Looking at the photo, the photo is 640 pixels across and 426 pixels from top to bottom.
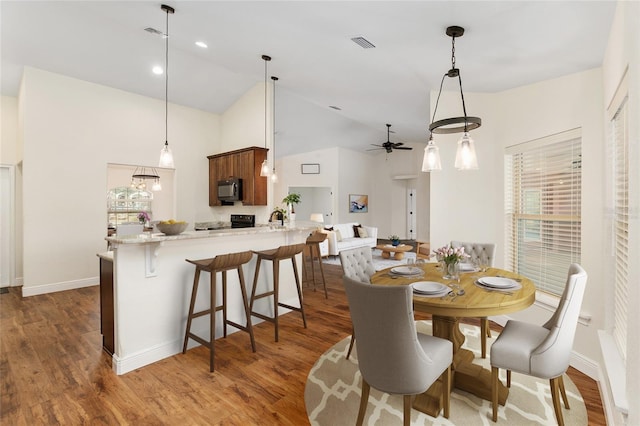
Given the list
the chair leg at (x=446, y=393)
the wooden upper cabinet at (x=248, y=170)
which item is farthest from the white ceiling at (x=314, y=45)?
the chair leg at (x=446, y=393)

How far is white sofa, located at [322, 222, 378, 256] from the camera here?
7.45 metres

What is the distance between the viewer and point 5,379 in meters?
2.45

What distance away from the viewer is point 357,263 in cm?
305

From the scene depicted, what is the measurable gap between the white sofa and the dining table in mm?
4702

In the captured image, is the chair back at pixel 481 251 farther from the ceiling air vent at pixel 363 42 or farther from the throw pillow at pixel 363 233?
the throw pillow at pixel 363 233

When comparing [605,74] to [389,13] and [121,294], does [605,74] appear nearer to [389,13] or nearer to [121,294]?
[389,13]

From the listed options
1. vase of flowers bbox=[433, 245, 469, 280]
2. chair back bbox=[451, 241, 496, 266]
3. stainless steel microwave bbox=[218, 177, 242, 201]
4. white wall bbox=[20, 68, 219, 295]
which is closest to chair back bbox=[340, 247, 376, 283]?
vase of flowers bbox=[433, 245, 469, 280]

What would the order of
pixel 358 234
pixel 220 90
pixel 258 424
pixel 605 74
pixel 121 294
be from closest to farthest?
pixel 258 424 → pixel 605 74 → pixel 121 294 → pixel 220 90 → pixel 358 234

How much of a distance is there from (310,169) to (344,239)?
348cm

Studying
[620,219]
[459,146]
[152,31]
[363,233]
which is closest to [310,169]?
[363,233]

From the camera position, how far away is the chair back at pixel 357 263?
288 cm

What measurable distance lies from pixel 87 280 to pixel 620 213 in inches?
269

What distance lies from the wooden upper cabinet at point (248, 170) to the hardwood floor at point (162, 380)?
262cm

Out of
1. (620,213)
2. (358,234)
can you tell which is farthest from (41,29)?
(358,234)
